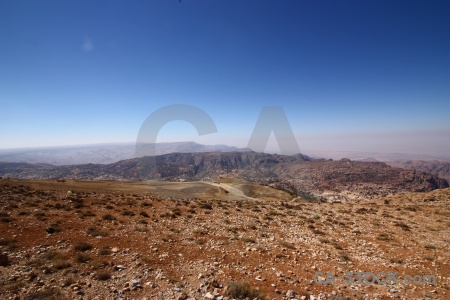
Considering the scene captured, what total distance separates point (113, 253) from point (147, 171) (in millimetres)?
144875

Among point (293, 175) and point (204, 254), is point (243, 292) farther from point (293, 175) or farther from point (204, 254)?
point (293, 175)

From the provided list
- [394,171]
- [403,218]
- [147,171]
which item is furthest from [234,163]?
[403,218]

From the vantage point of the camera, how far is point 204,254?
10.1 meters

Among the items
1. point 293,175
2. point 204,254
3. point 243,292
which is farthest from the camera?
point 293,175

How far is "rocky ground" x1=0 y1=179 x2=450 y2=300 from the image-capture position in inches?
280

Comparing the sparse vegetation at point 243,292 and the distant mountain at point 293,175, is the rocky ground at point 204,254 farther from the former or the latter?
the distant mountain at point 293,175

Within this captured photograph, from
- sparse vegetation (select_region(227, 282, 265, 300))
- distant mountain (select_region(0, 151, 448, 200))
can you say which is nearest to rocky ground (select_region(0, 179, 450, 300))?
sparse vegetation (select_region(227, 282, 265, 300))

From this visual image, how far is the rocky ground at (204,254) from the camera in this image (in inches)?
280

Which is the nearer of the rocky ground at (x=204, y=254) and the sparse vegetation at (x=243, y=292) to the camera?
the sparse vegetation at (x=243, y=292)

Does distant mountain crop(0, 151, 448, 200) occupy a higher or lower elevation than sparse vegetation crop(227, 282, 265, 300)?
lower

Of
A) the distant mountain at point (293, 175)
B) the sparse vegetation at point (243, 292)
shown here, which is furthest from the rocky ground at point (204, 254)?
the distant mountain at point (293, 175)

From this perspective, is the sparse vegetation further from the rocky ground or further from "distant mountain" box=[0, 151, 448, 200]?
"distant mountain" box=[0, 151, 448, 200]

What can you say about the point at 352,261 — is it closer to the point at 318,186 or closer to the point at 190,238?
the point at 190,238

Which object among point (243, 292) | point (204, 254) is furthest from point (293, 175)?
point (243, 292)
